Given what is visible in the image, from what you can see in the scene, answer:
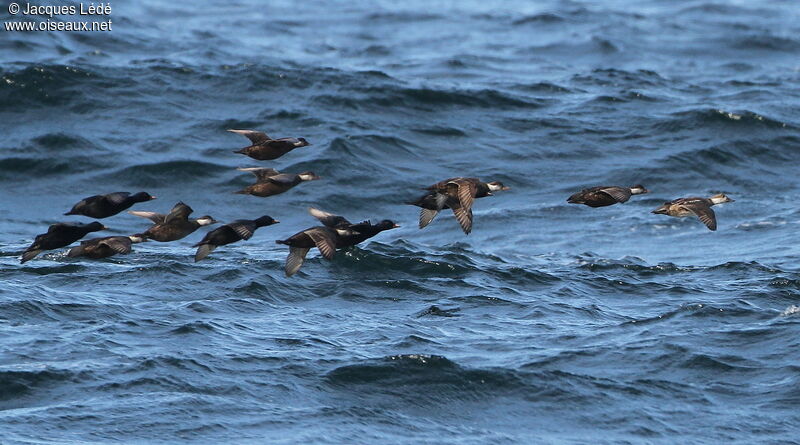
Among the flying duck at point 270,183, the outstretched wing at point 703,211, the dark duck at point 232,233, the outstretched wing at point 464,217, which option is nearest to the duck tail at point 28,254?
the dark duck at point 232,233

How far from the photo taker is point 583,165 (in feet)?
79.0

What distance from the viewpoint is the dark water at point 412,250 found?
1440 cm

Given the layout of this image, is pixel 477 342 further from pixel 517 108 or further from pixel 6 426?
pixel 517 108

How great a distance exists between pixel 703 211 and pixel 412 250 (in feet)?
15.7

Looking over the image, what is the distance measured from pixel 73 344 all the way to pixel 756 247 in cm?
989

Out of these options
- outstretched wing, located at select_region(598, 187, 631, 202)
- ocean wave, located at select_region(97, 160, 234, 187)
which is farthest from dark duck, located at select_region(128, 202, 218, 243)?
ocean wave, located at select_region(97, 160, 234, 187)

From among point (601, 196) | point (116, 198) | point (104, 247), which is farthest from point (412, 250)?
point (104, 247)

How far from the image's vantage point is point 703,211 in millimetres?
16016

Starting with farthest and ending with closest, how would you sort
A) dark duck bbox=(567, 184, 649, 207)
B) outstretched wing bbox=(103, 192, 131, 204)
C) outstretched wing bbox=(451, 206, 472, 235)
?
dark duck bbox=(567, 184, 649, 207) < outstretched wing bbox=(451, 206, 472, 235) < outstretched wing bbox=(103, 192, 131, 204)

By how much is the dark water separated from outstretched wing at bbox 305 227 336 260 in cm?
135

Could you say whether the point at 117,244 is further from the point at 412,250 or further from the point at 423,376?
the point at 412,250

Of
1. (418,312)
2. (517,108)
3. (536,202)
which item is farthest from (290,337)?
(517,108)

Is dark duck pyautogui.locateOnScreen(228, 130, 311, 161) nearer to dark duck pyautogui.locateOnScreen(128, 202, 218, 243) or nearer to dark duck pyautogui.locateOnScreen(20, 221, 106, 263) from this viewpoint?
dark duck pyautogui.locateOnScreen(128, 202, 218, 243)

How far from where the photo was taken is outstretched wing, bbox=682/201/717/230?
1588 cm
